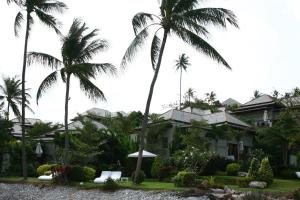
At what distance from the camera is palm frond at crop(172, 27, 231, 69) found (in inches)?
885

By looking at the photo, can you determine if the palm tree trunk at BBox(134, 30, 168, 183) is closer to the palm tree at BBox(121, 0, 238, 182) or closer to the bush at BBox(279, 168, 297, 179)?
the palm tree at BBox(121, 0, 238, 182)

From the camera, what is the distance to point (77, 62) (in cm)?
2616

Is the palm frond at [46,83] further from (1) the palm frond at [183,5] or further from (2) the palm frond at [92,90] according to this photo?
(1) the palm frond at [183,5]

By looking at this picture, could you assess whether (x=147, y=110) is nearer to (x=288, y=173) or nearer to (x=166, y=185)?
(x=166, y=185)

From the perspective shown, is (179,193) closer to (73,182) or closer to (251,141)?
(73,182)

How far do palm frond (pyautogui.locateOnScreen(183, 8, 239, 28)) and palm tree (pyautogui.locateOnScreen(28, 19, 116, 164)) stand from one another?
554cm

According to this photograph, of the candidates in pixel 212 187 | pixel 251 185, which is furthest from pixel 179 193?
pixel 251 185

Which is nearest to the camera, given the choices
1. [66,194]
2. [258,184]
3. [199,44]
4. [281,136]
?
[66,194]

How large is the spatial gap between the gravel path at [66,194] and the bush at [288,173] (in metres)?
12.9

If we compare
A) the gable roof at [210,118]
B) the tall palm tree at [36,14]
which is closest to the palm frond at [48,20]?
the tall palm tree at [36,14]

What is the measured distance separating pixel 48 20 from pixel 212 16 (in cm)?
947

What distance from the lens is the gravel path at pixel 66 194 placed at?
64.0 ft

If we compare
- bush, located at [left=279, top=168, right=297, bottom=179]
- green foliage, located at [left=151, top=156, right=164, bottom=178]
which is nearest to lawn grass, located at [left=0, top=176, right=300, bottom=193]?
green foliage, located at [left=151, top=156, right=164, bottom=178]

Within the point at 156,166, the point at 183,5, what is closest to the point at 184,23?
the point at 183,5
